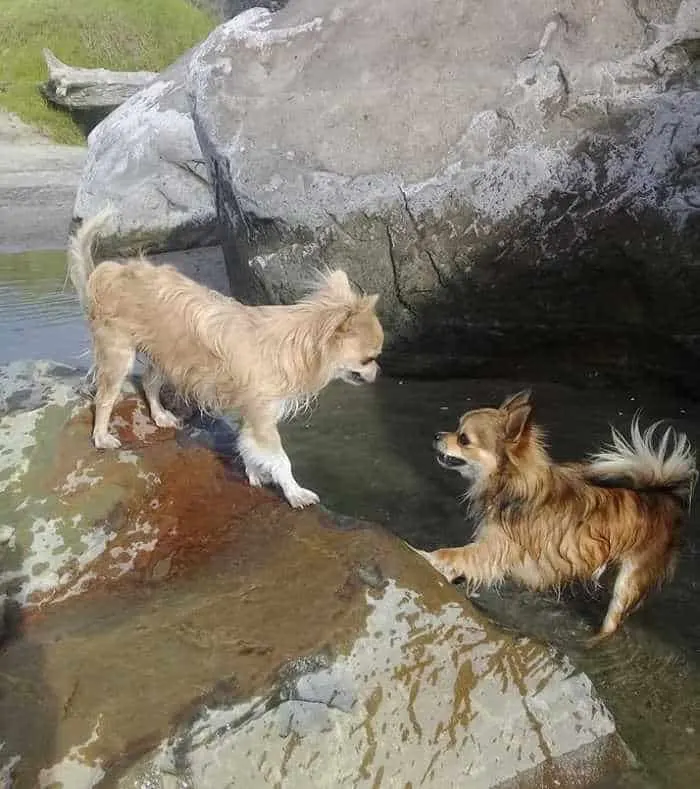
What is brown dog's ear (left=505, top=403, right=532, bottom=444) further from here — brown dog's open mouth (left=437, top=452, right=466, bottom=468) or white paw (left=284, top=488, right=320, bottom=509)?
white paw (left=284, top=488, right=320, bottom=509)

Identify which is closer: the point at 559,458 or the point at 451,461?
the point at 451,461

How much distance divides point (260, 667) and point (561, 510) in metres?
1.71

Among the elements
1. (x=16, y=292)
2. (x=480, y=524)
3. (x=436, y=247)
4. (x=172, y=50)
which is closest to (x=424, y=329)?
(x=436, y=247)

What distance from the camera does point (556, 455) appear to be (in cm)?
582

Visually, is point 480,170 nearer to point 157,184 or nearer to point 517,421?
point 517,421

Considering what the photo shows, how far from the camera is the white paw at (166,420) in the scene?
5.41m

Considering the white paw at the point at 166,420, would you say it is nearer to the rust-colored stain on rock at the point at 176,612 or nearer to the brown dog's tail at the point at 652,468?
the rust-colored stain on rock at the point at 176,612

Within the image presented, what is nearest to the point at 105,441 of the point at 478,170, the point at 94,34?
the point at 478,170

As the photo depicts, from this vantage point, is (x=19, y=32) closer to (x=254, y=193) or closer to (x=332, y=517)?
(x=254, y=193)

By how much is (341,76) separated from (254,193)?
44.1 inches

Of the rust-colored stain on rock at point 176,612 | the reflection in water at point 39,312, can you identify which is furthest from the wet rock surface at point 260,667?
the reflection in water at point 39,312

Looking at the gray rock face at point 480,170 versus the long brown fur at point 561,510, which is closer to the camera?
the long brown fur at point 561,510

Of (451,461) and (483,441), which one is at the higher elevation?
(483,441)

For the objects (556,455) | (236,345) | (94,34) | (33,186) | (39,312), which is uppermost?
(236,345)
